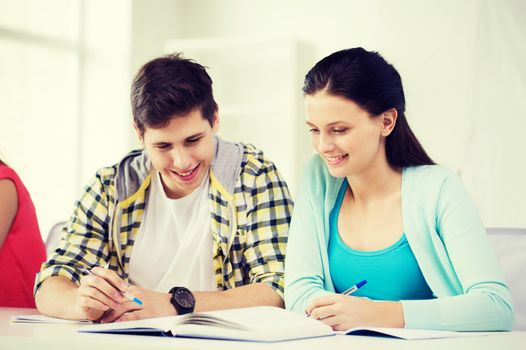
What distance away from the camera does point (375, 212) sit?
5.93 feet

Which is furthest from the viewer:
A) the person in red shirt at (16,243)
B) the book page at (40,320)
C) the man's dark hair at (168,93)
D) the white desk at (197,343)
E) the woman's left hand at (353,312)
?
the person in red shirt at (16,243)

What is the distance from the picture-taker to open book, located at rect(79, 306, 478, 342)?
125cm

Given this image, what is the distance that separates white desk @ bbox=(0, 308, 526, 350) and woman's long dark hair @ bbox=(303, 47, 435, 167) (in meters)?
0.55

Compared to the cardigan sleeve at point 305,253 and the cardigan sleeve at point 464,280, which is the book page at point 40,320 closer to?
the cardigan sleeve at point 305,253

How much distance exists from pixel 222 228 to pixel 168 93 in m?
0.34

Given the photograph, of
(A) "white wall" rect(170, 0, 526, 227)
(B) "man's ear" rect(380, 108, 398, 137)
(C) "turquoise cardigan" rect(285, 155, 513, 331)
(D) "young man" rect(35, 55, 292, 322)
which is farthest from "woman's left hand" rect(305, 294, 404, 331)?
(A) "white wall" rect(170, 0, 526, 227)


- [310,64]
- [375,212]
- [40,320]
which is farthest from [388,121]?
[310,64]

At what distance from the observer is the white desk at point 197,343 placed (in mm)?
1180

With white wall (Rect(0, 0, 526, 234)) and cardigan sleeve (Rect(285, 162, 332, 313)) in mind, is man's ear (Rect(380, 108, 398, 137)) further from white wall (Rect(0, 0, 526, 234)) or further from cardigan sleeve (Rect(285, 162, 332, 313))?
white wall (Rect(0, 0, 526, 234))

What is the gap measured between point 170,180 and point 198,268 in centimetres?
23

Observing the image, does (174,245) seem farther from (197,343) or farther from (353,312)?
(197,343)

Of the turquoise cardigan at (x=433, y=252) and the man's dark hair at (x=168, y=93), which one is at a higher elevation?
the man's dark hair at (x=168, y=93)

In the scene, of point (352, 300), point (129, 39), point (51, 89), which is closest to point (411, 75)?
point (129, 39)

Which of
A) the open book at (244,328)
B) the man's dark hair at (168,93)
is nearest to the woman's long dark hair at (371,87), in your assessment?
the man's dark hair at (168,93)
